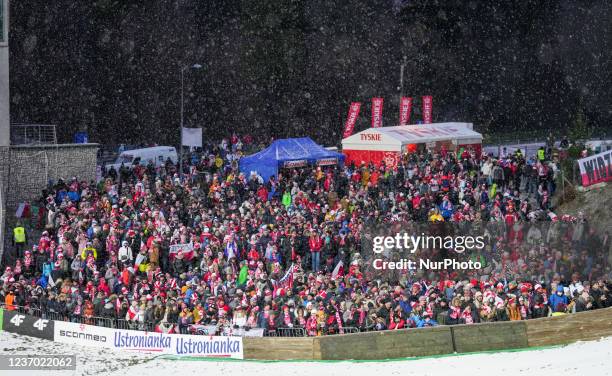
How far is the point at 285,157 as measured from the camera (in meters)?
33.0

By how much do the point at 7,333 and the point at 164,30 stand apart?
35687 mm

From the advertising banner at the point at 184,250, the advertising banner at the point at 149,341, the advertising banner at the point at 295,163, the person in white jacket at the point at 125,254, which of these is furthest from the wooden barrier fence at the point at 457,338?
the advertising banner at the point at 295,163

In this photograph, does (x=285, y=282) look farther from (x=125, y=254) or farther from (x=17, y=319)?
(x=17, y=319)

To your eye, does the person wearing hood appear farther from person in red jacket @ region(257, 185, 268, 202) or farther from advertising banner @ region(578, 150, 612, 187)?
person in red jacket @ region(257, 185, 268, 202)

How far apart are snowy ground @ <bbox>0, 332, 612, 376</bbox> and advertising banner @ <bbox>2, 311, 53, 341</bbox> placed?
1313 millimetres

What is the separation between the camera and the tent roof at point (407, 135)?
3462 centimetres

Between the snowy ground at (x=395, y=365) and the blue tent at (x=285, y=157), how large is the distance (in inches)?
450

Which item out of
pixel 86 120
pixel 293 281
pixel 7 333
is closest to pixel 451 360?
pixel 293 281

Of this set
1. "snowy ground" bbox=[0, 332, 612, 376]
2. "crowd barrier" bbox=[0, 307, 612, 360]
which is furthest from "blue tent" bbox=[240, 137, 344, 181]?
"crowd barrier" bbox=[0, 307, 612, 360]

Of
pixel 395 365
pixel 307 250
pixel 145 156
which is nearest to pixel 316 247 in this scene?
pixel 307 250

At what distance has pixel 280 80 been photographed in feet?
192

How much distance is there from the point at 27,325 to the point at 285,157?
11.3m

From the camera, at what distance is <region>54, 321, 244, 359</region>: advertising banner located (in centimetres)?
2159

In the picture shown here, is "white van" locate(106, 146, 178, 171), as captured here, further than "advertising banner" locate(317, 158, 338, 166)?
Yes
